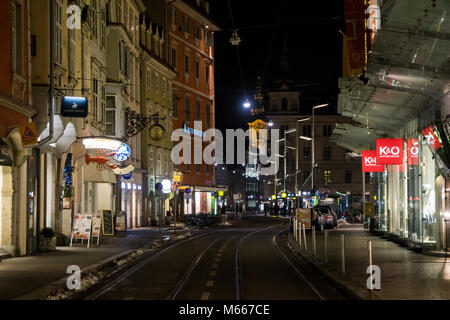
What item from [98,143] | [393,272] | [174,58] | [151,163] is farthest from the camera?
[174,58]

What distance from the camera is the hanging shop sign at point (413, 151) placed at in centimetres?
2867

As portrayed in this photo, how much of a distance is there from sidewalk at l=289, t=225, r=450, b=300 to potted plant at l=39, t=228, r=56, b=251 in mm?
8780

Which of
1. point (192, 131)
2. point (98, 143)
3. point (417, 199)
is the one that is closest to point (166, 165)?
point (192, 131)

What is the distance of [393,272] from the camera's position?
19859 millimetres

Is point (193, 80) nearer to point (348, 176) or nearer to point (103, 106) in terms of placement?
point (103, 106)

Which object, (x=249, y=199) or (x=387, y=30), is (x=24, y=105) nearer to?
(x=387, y=30)

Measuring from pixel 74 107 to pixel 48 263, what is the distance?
20.5 ft

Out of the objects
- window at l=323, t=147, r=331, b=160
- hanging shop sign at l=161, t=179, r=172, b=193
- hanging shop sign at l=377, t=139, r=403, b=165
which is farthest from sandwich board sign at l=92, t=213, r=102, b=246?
window at l=323, t=147, r=331, b=160

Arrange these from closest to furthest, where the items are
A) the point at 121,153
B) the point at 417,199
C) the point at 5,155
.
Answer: the point at 5,155 → the point at 417,199 → the point at 121,153
